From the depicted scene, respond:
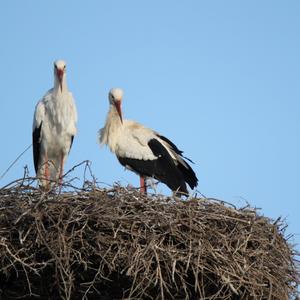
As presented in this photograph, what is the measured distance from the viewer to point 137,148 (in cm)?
838

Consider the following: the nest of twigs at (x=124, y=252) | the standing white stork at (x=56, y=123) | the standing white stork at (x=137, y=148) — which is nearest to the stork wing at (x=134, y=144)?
the standing white stork at (x=137, y=148)

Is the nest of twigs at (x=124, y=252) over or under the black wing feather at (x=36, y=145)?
under

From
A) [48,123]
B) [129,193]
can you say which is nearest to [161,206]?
[129,193]

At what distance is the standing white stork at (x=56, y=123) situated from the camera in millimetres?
8062

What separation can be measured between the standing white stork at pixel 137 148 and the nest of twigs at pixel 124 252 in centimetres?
242

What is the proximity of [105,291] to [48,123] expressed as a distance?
8.87 ft

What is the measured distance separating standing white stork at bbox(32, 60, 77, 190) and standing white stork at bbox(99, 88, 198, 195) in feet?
1.36

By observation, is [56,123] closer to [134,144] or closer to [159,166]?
[134,144]

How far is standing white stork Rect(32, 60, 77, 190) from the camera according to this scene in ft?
26.5

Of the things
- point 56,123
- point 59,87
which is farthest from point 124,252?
point 59,87

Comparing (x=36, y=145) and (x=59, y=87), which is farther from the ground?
(x=59, y=87)

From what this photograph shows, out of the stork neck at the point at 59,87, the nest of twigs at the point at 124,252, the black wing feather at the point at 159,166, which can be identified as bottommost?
the nest of twigs at the point at 124,252

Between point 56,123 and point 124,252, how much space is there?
274cm

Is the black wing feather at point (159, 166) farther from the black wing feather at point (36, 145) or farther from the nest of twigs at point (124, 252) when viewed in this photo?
the nest of twigs at point (124, 252)
